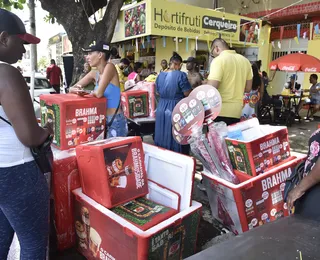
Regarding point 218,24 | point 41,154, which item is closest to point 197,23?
point 218,24

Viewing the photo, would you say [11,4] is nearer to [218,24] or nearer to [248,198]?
[218,24]

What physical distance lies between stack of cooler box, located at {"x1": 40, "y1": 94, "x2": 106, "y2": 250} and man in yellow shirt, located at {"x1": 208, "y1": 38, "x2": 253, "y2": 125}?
1222mm

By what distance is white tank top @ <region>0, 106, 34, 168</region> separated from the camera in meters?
1.42

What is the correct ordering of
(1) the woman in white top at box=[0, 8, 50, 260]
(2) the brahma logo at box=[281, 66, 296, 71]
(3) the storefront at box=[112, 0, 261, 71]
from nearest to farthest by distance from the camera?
(1) the woman in white top at box=[0, 8, 50, 260]
(2) the brahma logo at box=[281, 66, 296, 71]
(3) the storefront at box=[112, 0, 261, 71]

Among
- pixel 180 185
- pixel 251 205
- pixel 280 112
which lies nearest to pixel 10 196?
pixel 180 185

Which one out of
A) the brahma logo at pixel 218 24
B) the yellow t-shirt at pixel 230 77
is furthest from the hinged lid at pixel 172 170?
the brahma logo at pixel 218 24

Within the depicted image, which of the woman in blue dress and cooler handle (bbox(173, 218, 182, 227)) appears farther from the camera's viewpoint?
the woman in blue dress

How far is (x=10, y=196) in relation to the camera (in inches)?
56.7

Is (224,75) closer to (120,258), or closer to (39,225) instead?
(120,258)

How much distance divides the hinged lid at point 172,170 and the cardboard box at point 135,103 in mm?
1376

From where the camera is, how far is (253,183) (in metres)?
2.21

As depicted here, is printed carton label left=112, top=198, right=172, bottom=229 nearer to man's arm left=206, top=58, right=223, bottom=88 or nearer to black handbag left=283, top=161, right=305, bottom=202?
black handbag left=283, top=161, right=305, bottom=202

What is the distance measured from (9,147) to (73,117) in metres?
0.92

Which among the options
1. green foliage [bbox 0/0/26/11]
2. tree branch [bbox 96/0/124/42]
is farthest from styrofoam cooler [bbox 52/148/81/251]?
green foliage [bbox 0/0/26/11]
